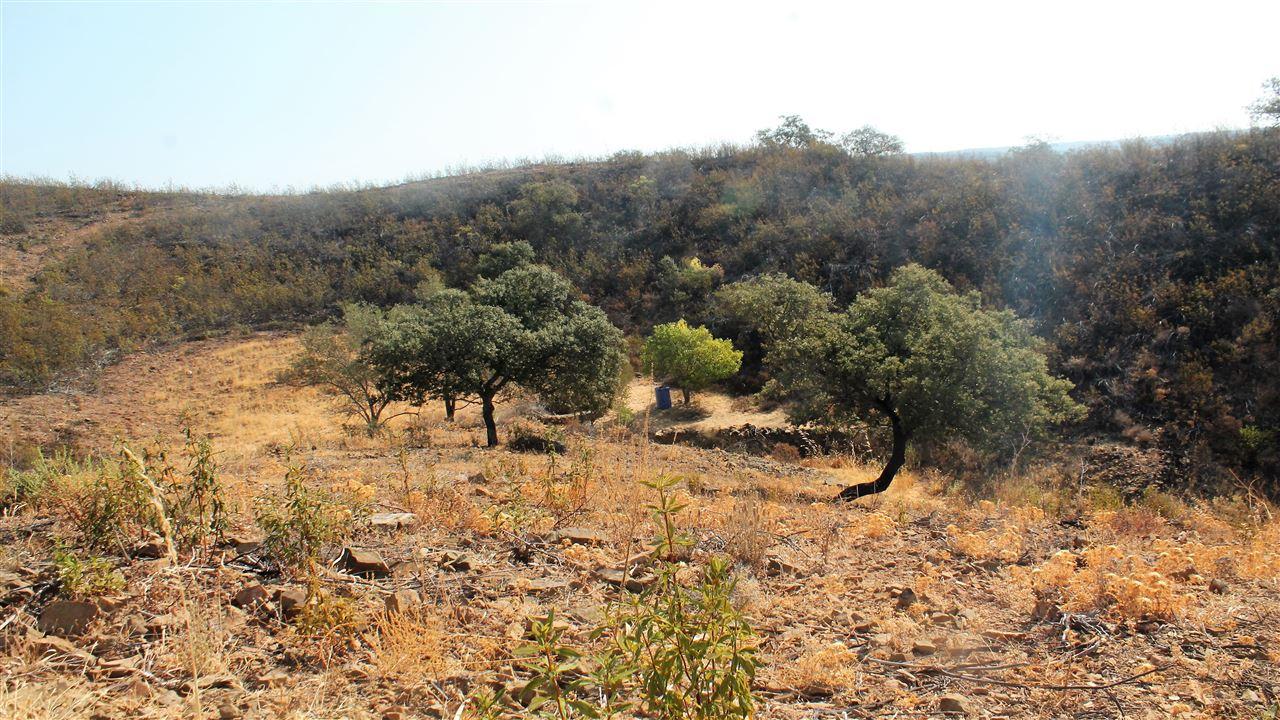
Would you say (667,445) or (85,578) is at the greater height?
(85,578)

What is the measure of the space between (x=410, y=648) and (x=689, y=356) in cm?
1668

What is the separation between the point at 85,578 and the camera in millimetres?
3014

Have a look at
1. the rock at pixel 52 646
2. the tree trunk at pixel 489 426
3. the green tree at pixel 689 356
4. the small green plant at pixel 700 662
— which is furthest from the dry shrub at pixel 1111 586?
the green tree at pixel 689 356

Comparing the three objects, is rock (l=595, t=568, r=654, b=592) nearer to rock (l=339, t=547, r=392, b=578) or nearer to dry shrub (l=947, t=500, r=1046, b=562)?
rock (l=339, t=547, r=392, b=578)

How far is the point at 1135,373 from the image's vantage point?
15.7 m

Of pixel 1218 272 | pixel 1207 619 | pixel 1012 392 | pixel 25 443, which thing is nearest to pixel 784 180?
pixel 1218 272

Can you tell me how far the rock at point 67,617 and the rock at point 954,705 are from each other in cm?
340

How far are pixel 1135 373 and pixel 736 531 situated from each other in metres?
15.3

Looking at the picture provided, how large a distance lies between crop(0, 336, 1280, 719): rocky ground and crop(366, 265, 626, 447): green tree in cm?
668

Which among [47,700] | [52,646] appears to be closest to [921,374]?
[52,646]

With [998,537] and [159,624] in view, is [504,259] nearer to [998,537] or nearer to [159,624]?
[998,537]

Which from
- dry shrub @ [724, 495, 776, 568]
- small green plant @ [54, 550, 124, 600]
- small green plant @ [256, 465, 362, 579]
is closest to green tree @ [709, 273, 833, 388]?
dry shrub @ [724, 495, 776, 568]

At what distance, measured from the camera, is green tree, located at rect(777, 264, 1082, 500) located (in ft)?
33.6

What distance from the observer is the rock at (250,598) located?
3.21 m
